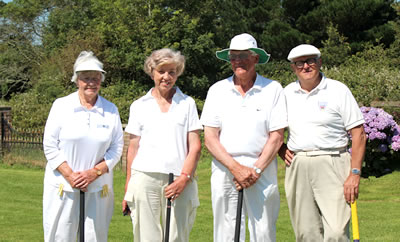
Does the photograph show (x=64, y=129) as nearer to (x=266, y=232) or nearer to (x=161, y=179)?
(x=161, y=179)

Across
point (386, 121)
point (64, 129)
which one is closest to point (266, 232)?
point (64, 129)

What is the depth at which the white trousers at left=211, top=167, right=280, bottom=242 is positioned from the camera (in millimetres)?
4375

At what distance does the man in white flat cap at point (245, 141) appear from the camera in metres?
4.31

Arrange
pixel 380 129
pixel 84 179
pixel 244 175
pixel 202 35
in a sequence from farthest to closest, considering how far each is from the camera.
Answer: pixel 202 35, pixel 380 129, pixel 84 179, pixel 244 175

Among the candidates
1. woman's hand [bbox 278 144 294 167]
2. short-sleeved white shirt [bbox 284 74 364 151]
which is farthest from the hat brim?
woman's hand [bbox 278 144 294 167]

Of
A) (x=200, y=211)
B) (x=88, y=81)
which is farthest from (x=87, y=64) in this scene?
(x=200, y=211)

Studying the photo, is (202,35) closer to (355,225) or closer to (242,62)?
(242,62)

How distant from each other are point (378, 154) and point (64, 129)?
18.3ft

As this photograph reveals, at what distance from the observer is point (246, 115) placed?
4328mm

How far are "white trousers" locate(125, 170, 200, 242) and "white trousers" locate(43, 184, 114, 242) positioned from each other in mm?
268

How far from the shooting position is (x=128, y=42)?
28.9m

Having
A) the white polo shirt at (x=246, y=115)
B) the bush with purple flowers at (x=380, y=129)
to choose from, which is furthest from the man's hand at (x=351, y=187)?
the bush with purple flowers at (x=380, y=129)

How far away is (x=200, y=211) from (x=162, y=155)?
15.0 ft

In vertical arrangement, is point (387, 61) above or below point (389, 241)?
above
